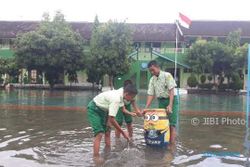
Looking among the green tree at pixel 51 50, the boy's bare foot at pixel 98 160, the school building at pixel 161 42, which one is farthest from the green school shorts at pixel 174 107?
the school building at pixel 161 42

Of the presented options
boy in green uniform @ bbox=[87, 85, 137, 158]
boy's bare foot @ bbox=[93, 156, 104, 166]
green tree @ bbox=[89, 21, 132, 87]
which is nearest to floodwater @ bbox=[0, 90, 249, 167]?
boy's bare foot @ bbox=[93, 156, 104, 166]

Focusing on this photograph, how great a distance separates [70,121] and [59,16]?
28820 millimetres

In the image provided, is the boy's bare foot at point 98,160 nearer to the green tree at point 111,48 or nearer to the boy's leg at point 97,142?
the boy's leg at point 97,142

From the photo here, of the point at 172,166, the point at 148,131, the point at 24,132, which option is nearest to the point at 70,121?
the point at 24,132

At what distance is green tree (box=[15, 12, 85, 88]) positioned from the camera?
124 ft

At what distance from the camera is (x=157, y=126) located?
8758 mm

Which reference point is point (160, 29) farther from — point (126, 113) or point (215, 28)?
point (126, 113)

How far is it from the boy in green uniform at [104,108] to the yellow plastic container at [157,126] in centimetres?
98

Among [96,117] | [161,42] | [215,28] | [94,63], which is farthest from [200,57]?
[96,117]

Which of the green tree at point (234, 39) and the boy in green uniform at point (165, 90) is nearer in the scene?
the boy in green uniform at point (165, 90)

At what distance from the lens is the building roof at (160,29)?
4454 cm

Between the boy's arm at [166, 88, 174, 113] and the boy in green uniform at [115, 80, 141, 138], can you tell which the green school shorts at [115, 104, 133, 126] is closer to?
the boy in green uniform at [115, 80, 141, 138]

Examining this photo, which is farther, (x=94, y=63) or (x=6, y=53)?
(x=6, y=53)

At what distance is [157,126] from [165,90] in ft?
2.95
